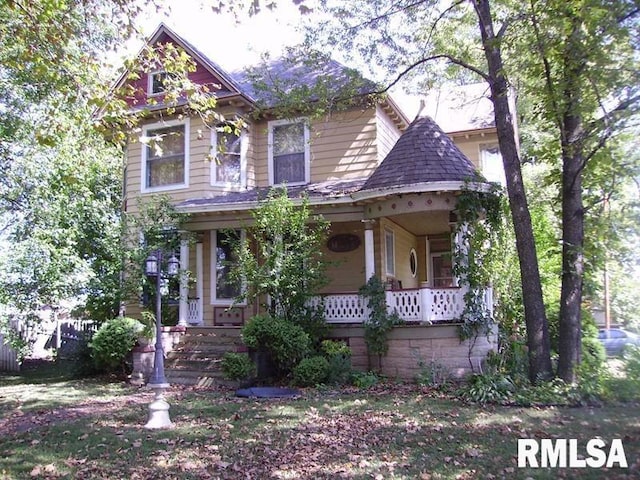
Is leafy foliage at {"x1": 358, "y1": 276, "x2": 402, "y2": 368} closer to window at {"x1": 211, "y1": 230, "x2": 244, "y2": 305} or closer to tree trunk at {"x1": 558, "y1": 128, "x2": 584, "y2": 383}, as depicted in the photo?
tree trunk at {"x1": 558, "y1": 128, "x2": 584, "y2": 383}

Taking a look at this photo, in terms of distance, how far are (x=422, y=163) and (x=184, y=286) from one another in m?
6.44

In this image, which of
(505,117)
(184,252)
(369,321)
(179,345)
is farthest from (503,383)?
(184,252)

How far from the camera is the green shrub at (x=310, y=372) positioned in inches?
391

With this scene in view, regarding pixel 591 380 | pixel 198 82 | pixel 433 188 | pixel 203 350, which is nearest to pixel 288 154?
pixel 198 82

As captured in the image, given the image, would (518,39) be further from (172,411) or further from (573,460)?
(172,411)

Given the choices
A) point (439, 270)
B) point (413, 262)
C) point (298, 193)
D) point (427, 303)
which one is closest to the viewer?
point (427, 303)

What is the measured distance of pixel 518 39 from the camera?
9.60 m

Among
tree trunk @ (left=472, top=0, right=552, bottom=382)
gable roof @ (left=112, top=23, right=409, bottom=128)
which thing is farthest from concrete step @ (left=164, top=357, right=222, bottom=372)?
tree trunk @ (left=472, top=0, right=552, bottom=382)

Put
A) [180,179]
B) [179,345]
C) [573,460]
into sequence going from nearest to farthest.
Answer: [573,460] < [179,345] < [180,179]

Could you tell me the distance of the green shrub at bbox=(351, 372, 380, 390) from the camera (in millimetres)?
9859

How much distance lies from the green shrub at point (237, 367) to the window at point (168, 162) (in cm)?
590

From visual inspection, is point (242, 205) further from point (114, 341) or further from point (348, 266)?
point (114, 341)

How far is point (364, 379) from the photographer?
10.0 metres

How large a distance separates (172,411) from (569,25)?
8244 mm
